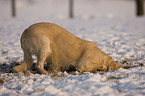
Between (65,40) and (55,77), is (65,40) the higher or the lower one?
the higher one

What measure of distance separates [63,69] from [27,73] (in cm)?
87

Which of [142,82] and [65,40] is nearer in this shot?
[142,82]

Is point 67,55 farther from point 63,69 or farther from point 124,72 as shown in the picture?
point 124,72

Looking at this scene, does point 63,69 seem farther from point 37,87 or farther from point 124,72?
point 124,72

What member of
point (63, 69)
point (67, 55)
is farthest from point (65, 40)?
point (63, 69)

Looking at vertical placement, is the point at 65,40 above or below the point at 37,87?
above

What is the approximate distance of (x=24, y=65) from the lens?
462cm

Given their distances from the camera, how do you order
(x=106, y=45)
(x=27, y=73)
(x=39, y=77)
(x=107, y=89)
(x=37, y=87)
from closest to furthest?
(x=107, y=89) < (x=37, y=87) < (x=39, y=77) < (x=27, y=73) < (x=106, y=45)

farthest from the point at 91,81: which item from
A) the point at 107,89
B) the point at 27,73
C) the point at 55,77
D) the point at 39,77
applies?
the point at 27,73

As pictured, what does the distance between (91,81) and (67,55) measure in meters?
1.04

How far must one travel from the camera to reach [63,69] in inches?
177

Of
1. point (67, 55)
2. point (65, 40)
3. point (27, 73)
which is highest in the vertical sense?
point (65, 40)

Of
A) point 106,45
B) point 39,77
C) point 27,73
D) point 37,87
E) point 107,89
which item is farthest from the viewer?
point 106,45

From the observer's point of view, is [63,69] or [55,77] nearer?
[55,77]
